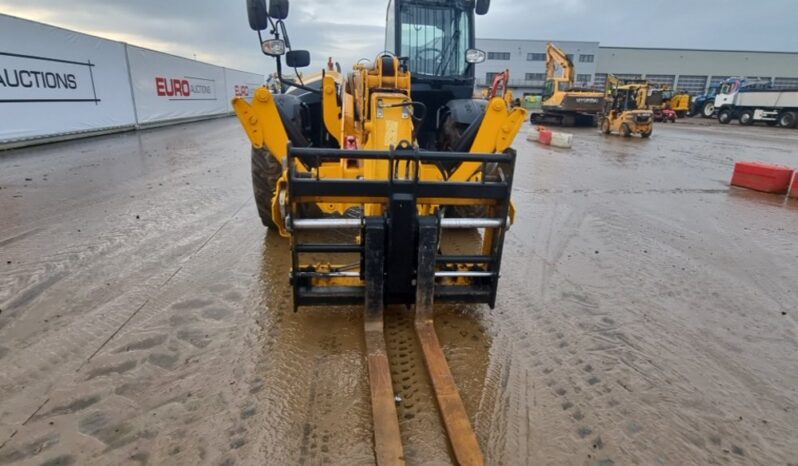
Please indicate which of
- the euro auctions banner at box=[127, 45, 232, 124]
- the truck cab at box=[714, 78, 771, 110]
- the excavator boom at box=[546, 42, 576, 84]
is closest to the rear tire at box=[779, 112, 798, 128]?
the truck cab at box=[714, 78, 771, 110]

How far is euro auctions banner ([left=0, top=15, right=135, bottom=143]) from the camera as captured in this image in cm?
1023

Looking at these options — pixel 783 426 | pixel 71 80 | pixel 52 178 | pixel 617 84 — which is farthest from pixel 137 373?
pixel 617 84

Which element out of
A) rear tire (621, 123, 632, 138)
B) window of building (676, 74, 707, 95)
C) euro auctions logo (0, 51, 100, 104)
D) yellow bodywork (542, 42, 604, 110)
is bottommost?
rear tire (621, 123, 632, 138)

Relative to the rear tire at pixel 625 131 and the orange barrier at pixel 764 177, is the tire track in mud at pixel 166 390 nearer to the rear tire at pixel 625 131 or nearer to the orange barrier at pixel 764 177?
the orange barrier at pixel 764 177

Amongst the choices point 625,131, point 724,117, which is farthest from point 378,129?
point 724,117

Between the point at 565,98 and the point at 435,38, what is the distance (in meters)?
20.1

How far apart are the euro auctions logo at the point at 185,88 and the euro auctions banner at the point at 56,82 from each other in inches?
107

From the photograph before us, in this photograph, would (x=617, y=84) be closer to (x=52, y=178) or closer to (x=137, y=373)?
(x=52, y=178)

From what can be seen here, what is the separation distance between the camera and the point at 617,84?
1062 inches

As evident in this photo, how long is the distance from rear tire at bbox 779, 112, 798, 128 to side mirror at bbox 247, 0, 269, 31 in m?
31.8

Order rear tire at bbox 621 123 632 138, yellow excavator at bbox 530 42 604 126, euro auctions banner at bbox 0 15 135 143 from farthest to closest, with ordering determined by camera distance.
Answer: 1. yellow excavator at bbox 530 42 604 126
2. rear tire at bbox 621 123 632 138
3. euro auctions banner at bbox 0 15 135 143

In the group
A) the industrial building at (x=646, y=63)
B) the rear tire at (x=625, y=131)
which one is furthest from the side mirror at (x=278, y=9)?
the industrial building at (x=646, y=63)

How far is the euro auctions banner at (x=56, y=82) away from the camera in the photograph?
33.6 ft

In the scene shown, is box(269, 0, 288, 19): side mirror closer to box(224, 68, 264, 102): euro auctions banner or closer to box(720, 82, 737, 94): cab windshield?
box(224, 68, 264, 102): euro auctions banner
